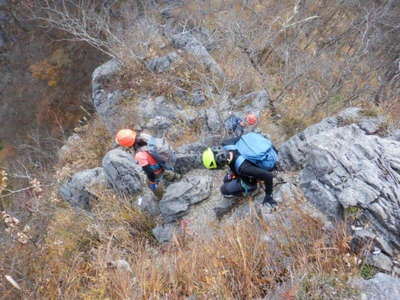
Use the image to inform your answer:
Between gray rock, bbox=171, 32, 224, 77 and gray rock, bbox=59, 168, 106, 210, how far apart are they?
4825mm

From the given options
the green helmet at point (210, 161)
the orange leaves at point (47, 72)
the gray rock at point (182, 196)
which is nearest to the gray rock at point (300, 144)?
the gray rock at point (182, 196)

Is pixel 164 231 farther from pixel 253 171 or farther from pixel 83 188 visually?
pixel 83 188

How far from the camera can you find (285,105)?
8.62 m

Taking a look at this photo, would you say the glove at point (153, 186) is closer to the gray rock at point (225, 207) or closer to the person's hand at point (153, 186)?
the person's hand at point (153, 186)

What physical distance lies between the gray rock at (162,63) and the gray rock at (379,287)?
8.55 meters

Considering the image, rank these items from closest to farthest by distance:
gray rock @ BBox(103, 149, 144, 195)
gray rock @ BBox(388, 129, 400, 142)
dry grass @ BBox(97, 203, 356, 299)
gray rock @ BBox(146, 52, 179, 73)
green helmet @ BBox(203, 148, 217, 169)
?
dry grass @ BBox(97, 203, 356, 299) < green helmet @ BBox(203, 148, 217, 169) < gray rock @ BBox(388, 129, 400, 142) < gray rock @ BBox(103, 149, 144, 195) < gray rock @ BBox(146, 52, 179, 73)

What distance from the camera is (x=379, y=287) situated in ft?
8.90

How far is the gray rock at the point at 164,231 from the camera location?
539 cm

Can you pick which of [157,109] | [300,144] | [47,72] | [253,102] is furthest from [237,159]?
Result: [47,72]

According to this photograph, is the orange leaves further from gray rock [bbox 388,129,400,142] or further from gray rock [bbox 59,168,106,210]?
gray rock [bbox 388,129,400,142]

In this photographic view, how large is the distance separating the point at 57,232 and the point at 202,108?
16.5 ft

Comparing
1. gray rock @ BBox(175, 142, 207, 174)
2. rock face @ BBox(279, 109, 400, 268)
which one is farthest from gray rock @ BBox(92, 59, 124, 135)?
rock face @ BBox(279, 109, 400, 268)

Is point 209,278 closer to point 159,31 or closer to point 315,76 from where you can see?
point 315,76

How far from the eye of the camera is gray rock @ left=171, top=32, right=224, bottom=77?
9.62 meters
